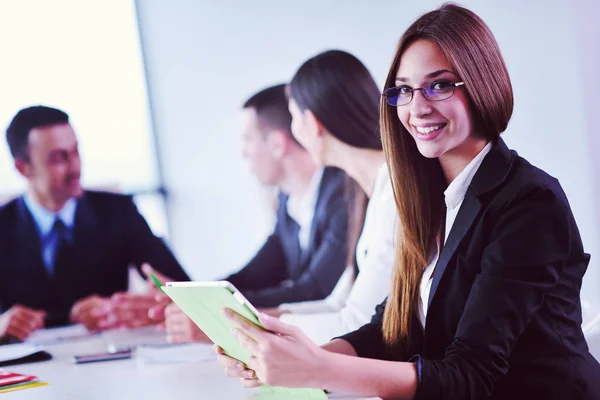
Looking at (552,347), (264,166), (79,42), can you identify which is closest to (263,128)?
(264,166)

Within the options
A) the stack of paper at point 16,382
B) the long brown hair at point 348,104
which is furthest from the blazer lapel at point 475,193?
the long brown hair at point 348,104

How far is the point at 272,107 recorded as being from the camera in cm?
415

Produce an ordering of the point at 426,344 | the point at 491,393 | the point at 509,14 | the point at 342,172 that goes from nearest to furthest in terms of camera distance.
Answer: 1. the point at 491,393
2. the point at 426,344
3. the point at 509,14
4. the point at 342,172

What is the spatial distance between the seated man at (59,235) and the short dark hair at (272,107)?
787mm

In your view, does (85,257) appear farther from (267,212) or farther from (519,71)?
(519,71)

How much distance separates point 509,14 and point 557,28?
0.79ft

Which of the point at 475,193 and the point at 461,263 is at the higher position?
the point at 475,193

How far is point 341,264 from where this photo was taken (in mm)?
3859

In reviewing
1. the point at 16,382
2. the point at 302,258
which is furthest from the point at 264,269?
the point at 16,382

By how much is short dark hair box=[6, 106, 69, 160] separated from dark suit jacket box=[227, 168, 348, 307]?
1.17m

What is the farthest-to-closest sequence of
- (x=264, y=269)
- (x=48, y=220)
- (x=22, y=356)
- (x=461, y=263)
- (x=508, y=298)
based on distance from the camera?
(x=264, y=269) < (x=48, y=220) < (x=22, y=356) < (x=461, y=263) < (x=508, y=298)

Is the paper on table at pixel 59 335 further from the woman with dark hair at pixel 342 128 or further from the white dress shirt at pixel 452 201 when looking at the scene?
the white dress shirt at pixel 452 201

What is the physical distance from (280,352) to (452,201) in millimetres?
577

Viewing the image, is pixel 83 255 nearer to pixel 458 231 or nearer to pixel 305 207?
pixel 305 207
